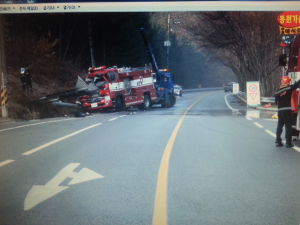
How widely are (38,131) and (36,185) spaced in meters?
6.37

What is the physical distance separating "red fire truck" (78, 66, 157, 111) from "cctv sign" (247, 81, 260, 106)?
6585mm

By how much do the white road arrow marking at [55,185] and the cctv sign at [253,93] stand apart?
A: 18970 mm

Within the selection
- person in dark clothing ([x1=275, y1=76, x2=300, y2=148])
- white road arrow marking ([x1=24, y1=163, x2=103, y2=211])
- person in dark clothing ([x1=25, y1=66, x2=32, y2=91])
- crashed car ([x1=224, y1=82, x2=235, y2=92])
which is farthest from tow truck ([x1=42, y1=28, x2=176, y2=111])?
crashed car ([x1=224, y1=82, x2=235, y2=92])

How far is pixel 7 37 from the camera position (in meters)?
11.0

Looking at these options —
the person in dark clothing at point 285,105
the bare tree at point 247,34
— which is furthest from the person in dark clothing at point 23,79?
the bare tree at point 247,34

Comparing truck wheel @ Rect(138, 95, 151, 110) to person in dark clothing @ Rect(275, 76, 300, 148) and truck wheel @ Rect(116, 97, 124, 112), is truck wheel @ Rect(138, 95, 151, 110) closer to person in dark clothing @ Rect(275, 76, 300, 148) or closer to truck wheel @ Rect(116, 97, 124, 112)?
truck wheel @ Rect(116, 97, 124, 112)

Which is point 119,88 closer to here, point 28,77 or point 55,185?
point 28,77

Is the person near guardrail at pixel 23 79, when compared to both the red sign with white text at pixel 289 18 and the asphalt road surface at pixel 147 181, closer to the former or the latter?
the asphalt road surface at pixel 147 181

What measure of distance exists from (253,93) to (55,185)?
67.7 ft

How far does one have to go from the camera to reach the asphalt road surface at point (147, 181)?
3979 millimetres

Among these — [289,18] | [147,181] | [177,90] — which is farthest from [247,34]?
[147,181]

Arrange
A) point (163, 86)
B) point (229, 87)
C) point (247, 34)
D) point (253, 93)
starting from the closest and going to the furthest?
point (247, 34) → point (253, 93) → point (163, 86) → point (229, 87)

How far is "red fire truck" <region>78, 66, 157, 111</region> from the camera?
64.6 ft

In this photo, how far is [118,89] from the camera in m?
20.7
